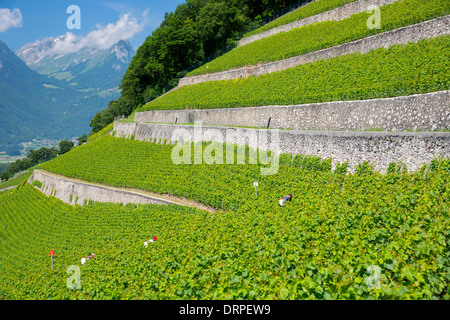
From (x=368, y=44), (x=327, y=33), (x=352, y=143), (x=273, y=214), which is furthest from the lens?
(x=327, y=33)

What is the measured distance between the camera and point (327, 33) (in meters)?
30.7

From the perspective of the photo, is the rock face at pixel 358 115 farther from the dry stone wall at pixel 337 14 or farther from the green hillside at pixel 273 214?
the dry stone wall at pixel 337 14

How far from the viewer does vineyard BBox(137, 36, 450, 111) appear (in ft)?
49.9

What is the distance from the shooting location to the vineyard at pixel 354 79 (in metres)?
15.2

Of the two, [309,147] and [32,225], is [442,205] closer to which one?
[309,147]

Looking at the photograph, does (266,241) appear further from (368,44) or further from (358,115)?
(368,44)

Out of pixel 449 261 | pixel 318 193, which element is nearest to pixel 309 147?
pixel 318 193

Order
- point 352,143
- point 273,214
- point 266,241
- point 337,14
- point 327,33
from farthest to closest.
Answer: point 337,14 < point 327,33 < point 352,143 < point 273,214 < point 266,241

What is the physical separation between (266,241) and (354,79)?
1484 cm

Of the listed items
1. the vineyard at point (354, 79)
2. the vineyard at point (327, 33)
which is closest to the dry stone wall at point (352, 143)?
the vineyard at point (354, 79)

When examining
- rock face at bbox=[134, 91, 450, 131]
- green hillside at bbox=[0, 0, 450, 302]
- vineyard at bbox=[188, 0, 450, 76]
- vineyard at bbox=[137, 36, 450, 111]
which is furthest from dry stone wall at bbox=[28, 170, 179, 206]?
vineyard at bbox=[188, 0, 450, 76]

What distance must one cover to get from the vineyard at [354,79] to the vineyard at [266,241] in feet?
14.6

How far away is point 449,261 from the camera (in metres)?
5.89

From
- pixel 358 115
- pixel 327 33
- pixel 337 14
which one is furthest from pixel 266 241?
pixel 337 14
